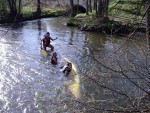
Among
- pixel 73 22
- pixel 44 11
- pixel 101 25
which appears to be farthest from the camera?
pixel 44 11

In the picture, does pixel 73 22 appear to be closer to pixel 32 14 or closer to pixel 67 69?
pixel 32 14

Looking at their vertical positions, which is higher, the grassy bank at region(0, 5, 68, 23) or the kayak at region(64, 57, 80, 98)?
the grassy bank at region(0, 5, 68, 23)

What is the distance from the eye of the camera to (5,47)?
68.4 ft

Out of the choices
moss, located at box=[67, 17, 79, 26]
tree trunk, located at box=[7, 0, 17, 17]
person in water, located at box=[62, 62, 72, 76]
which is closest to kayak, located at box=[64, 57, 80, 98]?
person in water, located at box=[62, 62, 72, 76]

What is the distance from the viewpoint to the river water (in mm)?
10531

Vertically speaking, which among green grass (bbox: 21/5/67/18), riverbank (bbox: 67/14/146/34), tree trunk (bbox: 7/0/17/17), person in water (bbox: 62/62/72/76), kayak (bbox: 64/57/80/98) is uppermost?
tree trunk (bbox: 7/0/17/17)

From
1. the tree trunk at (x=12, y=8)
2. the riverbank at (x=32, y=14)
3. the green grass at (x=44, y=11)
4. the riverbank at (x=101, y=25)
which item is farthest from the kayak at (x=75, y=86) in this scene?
the green grass at (x=44, y=11)

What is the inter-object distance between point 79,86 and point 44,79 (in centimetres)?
196

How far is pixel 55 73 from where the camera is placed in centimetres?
1505

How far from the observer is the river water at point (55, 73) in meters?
10.5

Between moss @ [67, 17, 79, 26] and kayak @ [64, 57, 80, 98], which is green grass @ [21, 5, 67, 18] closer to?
moss @ [67, 17, 79, 26]

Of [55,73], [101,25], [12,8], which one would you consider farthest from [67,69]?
[12,8]

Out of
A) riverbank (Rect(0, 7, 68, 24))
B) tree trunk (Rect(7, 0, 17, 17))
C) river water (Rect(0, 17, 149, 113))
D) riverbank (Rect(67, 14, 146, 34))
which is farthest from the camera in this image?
tree trunk (Rect(7, 0, 17, 17))

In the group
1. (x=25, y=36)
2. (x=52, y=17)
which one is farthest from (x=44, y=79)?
(x=52, y=17)
